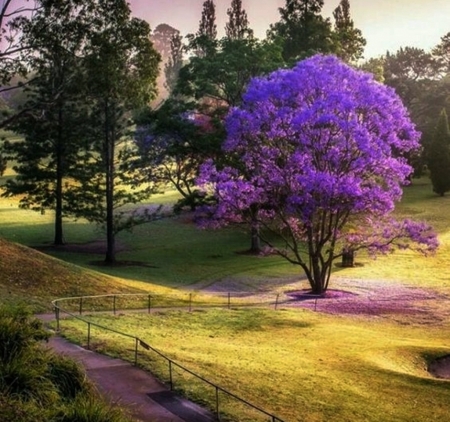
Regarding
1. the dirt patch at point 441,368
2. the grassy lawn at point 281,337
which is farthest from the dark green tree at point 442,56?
the dirt patch at point 441,368

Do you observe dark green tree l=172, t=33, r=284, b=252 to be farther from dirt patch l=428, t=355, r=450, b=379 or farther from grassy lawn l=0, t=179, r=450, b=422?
dirt patch l=428, t=355, r=450, b=379

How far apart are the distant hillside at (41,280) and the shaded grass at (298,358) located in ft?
17.0

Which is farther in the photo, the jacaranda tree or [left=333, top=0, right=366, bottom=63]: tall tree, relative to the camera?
[left=333, top=0, right=366, bottom=63]: tall tree

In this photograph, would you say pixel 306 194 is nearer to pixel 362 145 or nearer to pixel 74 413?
pixel 362 145

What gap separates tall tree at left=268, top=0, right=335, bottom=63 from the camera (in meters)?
66.4

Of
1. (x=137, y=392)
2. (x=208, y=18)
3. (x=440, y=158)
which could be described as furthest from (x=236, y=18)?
(x=137, y=392)

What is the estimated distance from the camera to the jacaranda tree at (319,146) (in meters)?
34.1

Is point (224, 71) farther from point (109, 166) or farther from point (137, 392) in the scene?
point (137, 392)

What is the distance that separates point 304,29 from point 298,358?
2143 inches

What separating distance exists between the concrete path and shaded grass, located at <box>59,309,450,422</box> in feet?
1.48

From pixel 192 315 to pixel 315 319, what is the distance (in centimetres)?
630

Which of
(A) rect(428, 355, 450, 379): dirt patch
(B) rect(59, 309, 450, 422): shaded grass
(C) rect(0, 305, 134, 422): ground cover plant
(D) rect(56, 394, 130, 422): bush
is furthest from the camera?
(A) rect(428, 355, 450, 379): dirt patch

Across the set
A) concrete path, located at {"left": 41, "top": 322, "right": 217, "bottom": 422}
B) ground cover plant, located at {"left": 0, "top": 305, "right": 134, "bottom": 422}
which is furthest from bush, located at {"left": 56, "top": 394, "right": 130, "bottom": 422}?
concrete path, located at {"left": 41, "top": 322, "right": 217, "bottom": 422}

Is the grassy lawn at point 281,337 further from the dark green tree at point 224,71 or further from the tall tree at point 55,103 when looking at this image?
the dark green tree at point 224,71
